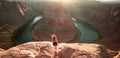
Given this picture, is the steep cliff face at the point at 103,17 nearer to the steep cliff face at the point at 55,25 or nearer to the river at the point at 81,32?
the river at the point at 81,32

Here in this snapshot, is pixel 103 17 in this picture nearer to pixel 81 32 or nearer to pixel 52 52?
pixel 81 32

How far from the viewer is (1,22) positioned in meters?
40.8

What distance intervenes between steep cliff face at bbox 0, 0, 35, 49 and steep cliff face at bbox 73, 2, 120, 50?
10.5m

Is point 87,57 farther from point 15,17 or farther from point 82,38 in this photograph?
point 15,17

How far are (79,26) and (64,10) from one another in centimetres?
549

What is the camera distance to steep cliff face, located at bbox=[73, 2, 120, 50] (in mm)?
38156

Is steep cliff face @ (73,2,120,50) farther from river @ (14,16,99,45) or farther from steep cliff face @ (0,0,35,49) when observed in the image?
steep cliff face @ (0,0,35,49)

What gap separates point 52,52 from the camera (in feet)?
14.5

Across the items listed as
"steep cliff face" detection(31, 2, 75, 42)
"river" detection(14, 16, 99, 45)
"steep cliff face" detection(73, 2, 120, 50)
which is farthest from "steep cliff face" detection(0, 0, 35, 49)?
"steep cliff face" detection(73, 2, 120, 50)

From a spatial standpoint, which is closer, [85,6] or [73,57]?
[73,57]

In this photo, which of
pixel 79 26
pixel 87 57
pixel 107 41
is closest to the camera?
pixel 87 57

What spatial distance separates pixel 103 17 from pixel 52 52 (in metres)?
41.9

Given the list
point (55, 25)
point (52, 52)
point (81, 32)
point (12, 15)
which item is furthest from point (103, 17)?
point (52, 52)

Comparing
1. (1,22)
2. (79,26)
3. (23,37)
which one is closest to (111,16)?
(79,26)
